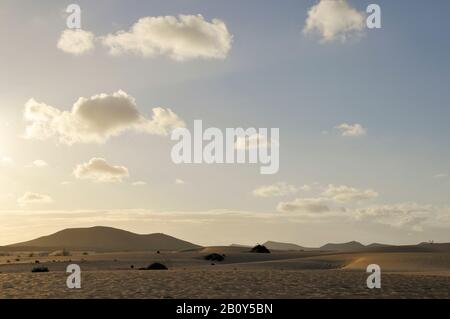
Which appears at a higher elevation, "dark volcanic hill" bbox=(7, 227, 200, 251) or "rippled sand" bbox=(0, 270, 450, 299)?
"rippled sand" bbox=(0, 270, 450, 299)

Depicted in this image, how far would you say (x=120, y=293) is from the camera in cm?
1841

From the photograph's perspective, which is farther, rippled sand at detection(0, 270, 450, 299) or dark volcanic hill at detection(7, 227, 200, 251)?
dark volcanic hill at detection(7, 227, 200, 251)

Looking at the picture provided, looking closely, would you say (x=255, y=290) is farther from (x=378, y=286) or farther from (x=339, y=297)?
(x=378, y=286)

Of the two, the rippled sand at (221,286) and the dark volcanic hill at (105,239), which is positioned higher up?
the rippled sand at (221,286)

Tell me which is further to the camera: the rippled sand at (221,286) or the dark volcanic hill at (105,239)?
the dark volcanic hill at (105,239)

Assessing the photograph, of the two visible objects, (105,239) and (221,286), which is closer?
(221,286)

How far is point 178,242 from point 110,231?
59.4 feet

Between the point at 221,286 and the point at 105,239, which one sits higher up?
the point at 221,286
